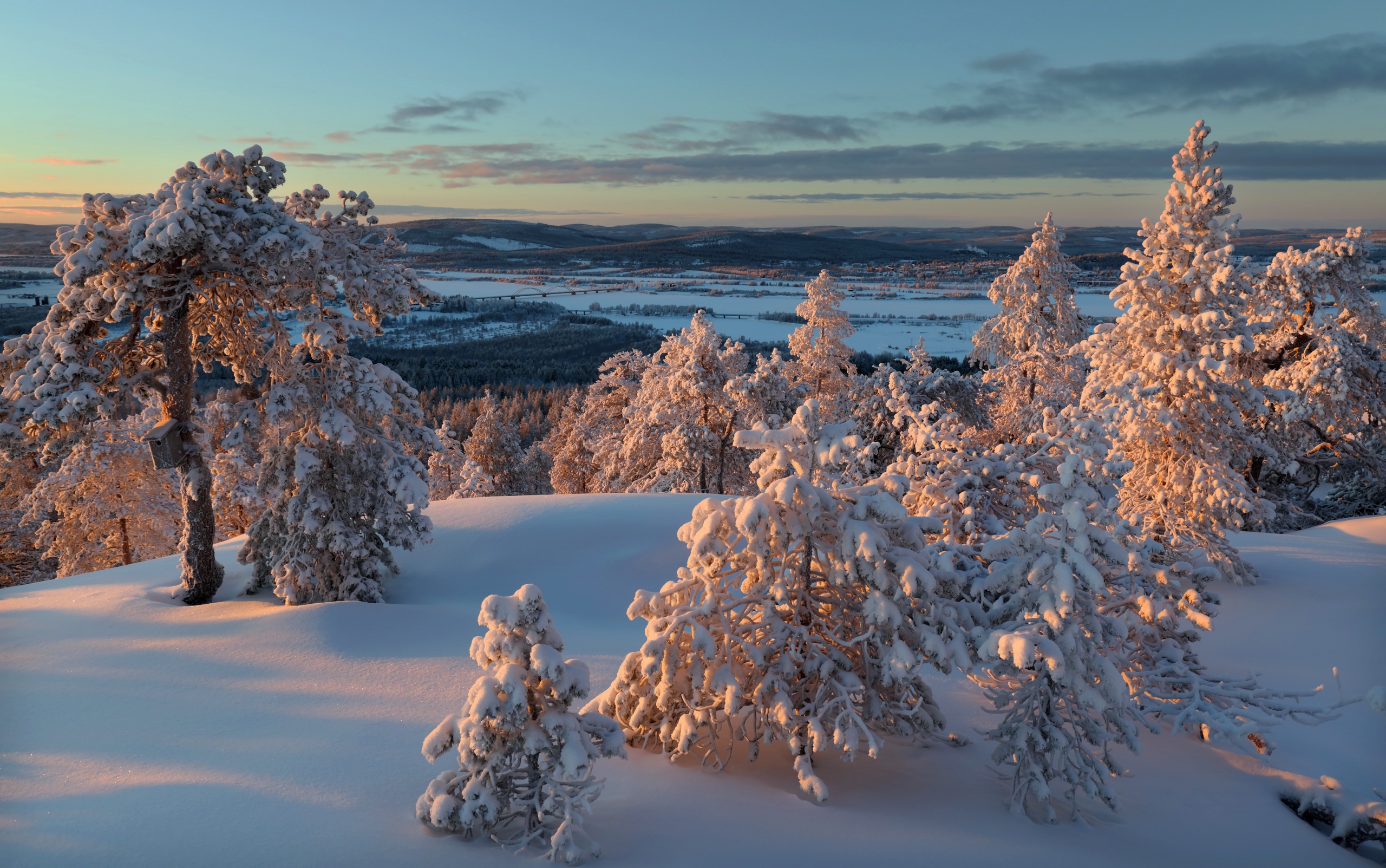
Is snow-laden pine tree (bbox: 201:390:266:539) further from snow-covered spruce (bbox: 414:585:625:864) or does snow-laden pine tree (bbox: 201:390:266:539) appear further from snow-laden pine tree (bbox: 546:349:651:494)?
snow-laden pine tree (bbox: 546:349:651:494)

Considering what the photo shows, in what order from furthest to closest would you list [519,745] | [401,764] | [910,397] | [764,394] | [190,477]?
[910,397], [764,394], [190,477], [401,764], [519,745]

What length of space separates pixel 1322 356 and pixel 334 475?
24.5m

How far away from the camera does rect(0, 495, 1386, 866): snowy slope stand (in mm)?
5758

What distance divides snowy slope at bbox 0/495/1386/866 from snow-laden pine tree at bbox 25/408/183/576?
13.2 metres

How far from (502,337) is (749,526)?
177 metres

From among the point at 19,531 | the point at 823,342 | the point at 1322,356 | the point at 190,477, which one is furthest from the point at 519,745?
the point at 19,531

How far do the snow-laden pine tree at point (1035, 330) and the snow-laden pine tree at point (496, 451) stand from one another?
2592 centimetres

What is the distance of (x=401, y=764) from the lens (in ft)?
A: 22.7

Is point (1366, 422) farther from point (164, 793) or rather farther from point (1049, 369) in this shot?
point (164, 793)

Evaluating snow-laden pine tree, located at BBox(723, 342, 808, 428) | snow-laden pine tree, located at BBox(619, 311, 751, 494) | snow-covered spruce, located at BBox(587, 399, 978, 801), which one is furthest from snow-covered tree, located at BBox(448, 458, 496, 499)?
snow-covered spruce, located at BBox(587, 399, 978, 801)

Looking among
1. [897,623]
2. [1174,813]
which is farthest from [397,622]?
[1174,813]

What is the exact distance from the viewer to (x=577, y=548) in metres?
14.7

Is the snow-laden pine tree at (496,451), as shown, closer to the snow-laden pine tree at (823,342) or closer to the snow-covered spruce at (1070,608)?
the snow-laden pine tree at (823,342)

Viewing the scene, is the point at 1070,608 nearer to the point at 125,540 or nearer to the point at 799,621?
the point at 799,621
